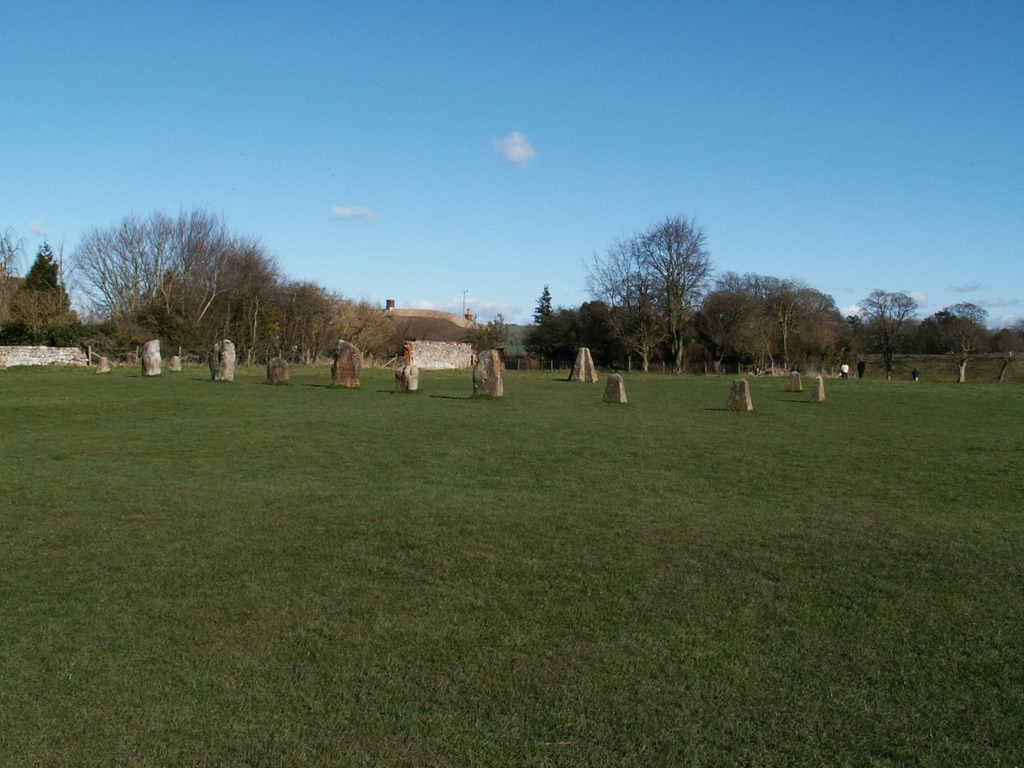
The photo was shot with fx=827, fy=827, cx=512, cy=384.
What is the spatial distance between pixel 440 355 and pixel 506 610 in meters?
42.4

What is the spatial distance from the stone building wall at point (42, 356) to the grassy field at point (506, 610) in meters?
24.8

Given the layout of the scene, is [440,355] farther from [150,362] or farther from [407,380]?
[407,380]

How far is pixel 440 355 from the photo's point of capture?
46.8m

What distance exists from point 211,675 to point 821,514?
546 cm

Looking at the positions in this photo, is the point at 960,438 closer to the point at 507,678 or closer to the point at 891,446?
the point at 891,446

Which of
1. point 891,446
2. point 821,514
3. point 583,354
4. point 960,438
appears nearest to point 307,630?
point 821,514

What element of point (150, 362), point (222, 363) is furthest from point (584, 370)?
point (150, 362)

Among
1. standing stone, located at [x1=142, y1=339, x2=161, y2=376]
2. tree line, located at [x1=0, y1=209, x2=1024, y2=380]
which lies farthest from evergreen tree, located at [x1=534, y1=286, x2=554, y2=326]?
standing stone, located at [x1=142, y1=339, x2=161, y2=376]

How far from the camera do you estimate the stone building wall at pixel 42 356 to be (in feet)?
103

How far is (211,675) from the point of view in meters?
3.74

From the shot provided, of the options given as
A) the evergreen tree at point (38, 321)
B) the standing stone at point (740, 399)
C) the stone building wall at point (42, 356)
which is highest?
the evergreen tree at point (38, 321)

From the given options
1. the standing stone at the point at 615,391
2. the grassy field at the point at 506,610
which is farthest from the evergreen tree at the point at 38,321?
the grassy field at the point at 506,610

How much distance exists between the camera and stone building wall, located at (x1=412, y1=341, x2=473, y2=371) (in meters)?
45.4

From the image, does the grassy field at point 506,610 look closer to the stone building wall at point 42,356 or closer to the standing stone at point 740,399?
the standing stone at point 740,399
